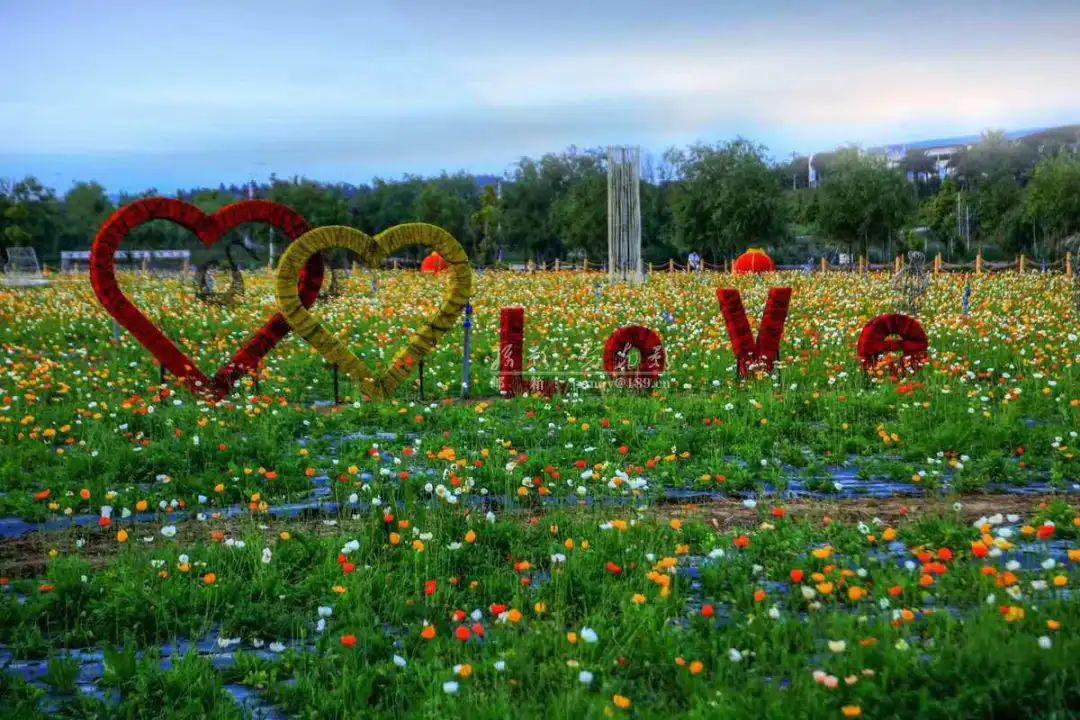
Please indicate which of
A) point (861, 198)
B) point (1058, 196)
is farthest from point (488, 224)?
point (1058, 196)

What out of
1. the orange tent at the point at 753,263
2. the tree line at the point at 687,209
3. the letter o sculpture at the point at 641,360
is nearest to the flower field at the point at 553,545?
the letter o sculpture at the point at 641,360

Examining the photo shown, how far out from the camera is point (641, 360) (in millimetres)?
12438

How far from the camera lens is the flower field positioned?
456 centimetres

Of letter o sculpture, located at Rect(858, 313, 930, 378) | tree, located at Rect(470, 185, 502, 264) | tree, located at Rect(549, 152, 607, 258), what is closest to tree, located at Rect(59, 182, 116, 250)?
tree, located at Rect(470, 185, 502, 264)

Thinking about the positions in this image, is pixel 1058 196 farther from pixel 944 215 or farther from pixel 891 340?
pixel 891 340

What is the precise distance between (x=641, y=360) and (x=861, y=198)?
47934 millimetres

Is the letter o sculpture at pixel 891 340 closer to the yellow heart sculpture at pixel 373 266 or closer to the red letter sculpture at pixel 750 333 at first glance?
the red letter sculpture at pixel 750 333

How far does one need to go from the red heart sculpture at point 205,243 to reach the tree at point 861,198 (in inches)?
1934

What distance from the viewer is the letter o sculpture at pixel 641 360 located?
12.3 metres

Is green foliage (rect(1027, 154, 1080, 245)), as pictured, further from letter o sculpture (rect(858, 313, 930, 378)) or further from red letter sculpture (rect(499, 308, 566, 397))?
red letter sculpture (rect(499, 308, 566, 397))

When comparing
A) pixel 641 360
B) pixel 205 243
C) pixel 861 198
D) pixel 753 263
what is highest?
pixel 861 198

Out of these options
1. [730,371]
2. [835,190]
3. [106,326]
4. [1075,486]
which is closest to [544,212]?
[835,190]

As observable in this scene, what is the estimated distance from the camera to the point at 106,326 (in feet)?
61.7

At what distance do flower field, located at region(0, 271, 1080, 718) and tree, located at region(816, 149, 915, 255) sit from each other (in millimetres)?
44863
